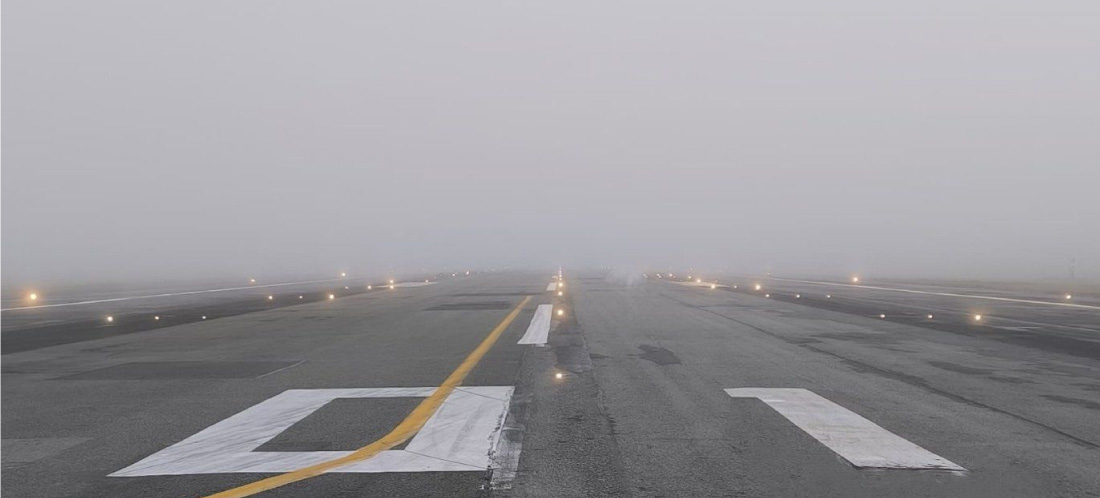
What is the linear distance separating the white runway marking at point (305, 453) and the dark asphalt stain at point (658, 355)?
348 cm

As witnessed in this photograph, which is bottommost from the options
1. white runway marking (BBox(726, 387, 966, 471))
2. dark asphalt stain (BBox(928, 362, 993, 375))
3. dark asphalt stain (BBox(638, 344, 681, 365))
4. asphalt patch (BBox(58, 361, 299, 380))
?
asphalt patch (BBox(58, 361, 299, 380))

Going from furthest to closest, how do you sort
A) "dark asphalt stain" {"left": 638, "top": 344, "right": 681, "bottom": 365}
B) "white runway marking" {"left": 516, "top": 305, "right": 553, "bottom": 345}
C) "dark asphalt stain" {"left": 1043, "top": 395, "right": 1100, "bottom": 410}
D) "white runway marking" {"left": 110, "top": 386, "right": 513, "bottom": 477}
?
"white runway marking" {"left": 516, "top": 305, "right": 553, "bottom": 345} < "dark asphalt stain" {"left": 638, "top": 344, "right": 681, "bottom": 365} < "dark asphalt stain" {"left": 1043, "top": 395, "right": 1100, "bottom": 410} < "white runway marking" {"left": 110, "top": 386, "right": 513, "bottom": 477}

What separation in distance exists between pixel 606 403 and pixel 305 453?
3057 mm

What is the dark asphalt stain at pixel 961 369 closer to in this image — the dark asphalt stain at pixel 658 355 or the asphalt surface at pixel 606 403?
the asphalt surface at pixel 606 403

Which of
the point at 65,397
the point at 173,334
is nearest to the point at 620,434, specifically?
the point at 65,397

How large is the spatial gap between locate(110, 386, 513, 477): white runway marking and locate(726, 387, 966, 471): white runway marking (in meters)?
2.76

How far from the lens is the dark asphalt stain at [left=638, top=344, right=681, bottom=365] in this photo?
31.2ft

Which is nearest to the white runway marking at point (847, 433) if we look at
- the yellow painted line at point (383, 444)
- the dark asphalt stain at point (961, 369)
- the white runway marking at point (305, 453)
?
the white runway marking at point (305, 453)

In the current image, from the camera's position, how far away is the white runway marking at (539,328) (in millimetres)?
12141

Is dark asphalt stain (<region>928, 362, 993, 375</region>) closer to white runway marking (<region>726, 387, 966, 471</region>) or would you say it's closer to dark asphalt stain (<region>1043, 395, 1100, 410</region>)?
dark asphalt stain (<region>1043, 395, 1100, 410</region>)

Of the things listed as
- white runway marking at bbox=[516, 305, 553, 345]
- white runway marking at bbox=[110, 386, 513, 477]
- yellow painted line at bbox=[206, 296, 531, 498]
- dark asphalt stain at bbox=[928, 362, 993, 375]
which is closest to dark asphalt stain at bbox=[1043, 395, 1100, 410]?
dark asphalt stain at bbox=[928, 362, 993, 375]

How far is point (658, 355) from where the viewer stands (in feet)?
33.3

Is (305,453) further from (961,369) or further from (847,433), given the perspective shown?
(961,369)

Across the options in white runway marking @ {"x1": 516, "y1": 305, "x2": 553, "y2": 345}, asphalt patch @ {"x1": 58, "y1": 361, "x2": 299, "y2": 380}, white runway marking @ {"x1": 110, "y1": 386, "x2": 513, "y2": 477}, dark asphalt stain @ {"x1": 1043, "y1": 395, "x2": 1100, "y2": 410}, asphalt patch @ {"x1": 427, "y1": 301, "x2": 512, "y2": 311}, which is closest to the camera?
white runway marking @ {"x1": 110, "y1": 386, "x2": 513, "y2": 477}
